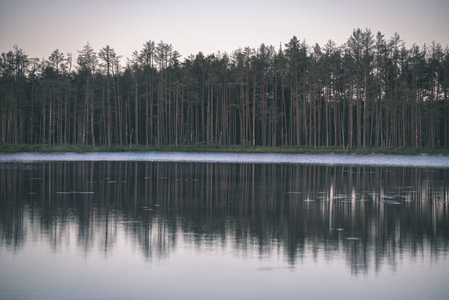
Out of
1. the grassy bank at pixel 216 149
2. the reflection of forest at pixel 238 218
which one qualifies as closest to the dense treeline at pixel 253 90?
the grassy bank at pixel 216 149

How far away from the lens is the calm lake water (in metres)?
10.1

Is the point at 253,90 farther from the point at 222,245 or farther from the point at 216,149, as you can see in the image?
the point at 222,245

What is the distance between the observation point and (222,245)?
13.7m

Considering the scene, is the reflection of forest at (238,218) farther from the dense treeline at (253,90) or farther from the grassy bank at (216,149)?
the dense treeline at (253,90)

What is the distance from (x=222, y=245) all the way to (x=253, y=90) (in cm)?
8409

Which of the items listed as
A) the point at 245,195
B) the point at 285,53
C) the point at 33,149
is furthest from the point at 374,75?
the point at 245,195

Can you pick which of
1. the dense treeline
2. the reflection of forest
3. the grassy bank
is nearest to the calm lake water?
the reflection of forest

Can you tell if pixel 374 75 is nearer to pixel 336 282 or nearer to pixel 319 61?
pixel 319 61

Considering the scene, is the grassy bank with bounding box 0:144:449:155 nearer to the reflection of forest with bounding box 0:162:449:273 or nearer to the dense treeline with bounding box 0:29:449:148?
the dense treeline with bounding box 0:29:449:148

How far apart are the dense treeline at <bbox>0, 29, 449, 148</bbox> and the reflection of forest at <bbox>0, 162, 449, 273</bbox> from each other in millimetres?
57823

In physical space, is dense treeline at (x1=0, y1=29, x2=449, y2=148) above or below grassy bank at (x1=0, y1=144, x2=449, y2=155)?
above

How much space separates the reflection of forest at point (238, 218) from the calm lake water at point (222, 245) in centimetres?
4

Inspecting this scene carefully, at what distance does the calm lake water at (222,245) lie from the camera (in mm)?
10133

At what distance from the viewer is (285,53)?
98250 mm
